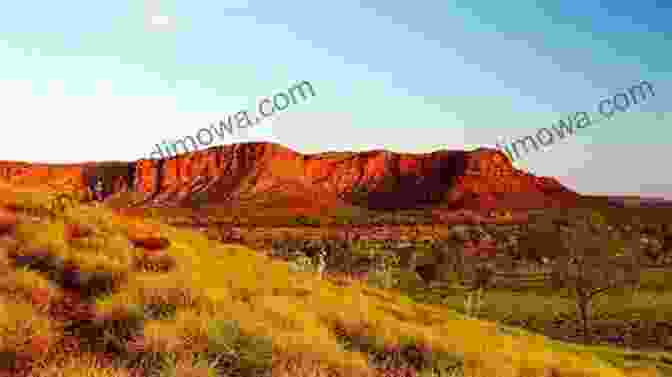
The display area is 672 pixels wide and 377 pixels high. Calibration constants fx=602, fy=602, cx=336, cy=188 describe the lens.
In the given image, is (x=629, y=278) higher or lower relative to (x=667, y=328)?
higher

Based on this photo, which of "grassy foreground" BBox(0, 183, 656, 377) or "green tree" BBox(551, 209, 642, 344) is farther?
"green tree" BBox(551, 209, 642, 344)

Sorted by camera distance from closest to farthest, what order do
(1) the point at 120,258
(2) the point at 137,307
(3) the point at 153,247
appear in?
(2) the point at 137,307 → (1) the point at 120,258 → (3) the point at 153,247

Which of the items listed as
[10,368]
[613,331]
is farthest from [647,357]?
[10,368]

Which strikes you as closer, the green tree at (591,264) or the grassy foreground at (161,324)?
the grassy foreground at (161,324)

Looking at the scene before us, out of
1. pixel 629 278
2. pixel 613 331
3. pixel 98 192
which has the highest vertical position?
pixel 98 192

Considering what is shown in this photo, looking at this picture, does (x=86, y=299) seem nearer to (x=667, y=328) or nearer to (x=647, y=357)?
(x=647, y=357)

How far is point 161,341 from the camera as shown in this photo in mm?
6727

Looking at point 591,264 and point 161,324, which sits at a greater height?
point 161,324

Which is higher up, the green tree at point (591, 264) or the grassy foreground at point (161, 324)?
the grassy foreground at point (161, 324)

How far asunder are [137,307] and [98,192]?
14958mm

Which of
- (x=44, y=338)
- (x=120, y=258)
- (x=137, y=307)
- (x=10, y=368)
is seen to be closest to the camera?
(x=10, y=368)

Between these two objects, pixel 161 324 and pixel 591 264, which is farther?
pixel 591 264

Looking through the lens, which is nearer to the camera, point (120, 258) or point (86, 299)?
point (86, 299)

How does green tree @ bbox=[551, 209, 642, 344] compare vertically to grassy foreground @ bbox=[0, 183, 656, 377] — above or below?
below
